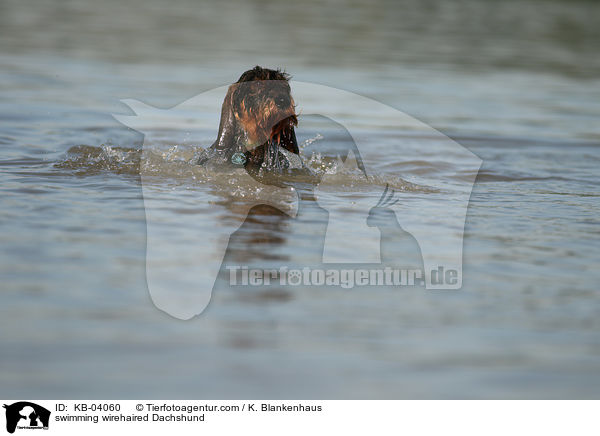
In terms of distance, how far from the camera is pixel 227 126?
21.1ft

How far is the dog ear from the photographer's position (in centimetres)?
635

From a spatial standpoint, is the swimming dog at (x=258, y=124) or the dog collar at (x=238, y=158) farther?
the dog collar at (x=238, y=158)

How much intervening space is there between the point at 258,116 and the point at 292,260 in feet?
6.55

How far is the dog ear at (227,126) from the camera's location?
635cm

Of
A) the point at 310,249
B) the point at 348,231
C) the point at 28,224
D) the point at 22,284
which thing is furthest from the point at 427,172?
the point at 22,284

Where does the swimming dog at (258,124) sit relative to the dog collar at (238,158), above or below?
above

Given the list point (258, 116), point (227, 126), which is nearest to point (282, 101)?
point (258, 116)

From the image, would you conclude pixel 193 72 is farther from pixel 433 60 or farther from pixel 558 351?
pixel 558 351

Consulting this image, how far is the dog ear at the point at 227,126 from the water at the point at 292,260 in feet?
1.23
